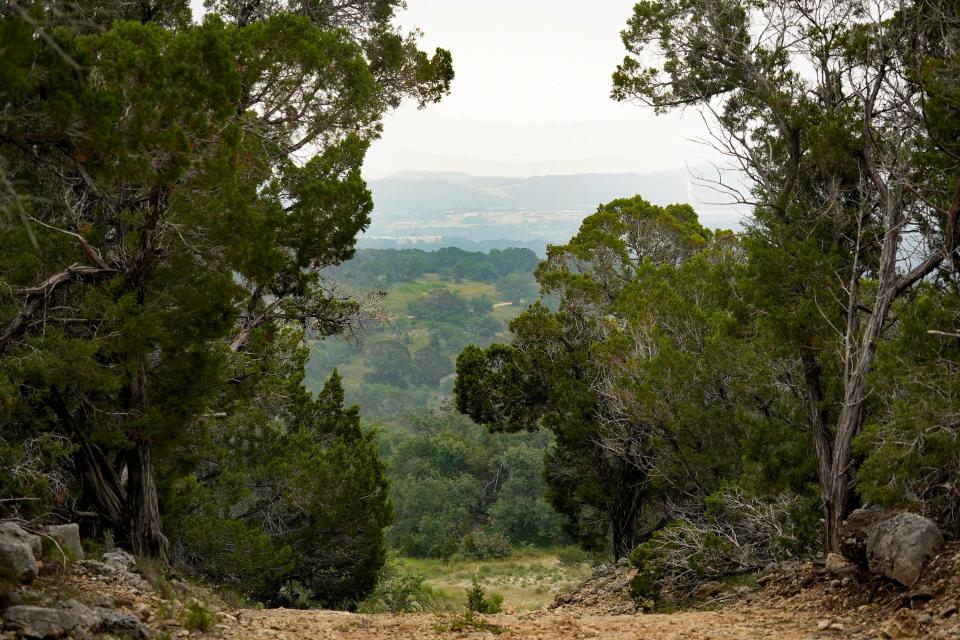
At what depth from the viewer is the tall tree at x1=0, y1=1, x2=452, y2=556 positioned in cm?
617

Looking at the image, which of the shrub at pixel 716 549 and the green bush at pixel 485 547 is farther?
the green bush at pixel 485 547

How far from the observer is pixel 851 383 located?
866 cm

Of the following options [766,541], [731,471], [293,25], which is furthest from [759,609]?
[293,25]

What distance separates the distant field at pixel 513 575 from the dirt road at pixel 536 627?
11756 mm

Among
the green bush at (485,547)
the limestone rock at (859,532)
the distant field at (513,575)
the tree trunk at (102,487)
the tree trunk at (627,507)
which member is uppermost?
the limestone rock at (859,532)

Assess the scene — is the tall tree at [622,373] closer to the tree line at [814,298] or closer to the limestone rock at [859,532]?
the tree line at [814,298]

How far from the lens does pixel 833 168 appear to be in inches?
377

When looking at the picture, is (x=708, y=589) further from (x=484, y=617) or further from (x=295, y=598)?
(x=295, y=598)

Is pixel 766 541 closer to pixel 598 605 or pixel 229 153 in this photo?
pixel 598 605

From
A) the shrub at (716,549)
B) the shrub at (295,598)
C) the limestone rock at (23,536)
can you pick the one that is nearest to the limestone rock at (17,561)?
the limestone rock at (23,536)

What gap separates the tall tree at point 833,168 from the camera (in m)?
8.26

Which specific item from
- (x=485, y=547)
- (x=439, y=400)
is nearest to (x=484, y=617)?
(x=485, y=547)

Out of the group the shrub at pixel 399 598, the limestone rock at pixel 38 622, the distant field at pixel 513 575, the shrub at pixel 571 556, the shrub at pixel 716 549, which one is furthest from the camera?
the shrub at pixel 571 556

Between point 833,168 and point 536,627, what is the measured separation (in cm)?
628
